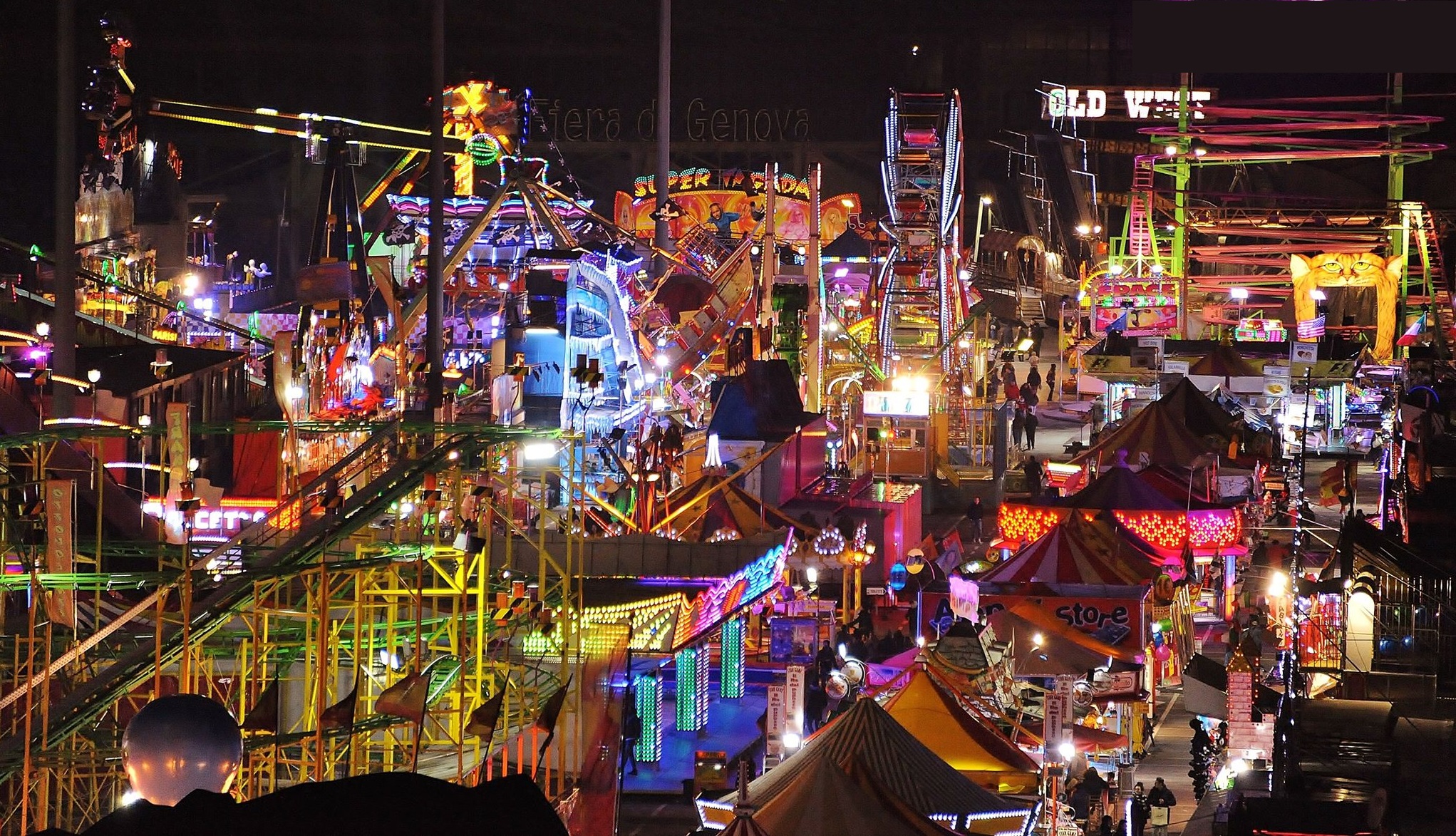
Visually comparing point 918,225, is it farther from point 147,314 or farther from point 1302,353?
point 147,314

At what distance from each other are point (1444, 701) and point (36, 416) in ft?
49.8

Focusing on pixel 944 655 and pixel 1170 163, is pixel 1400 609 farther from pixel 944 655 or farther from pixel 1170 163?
pixel 1170 163

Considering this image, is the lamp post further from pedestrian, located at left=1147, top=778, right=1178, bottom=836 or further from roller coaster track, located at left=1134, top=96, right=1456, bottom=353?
pedestrian, located at left=1147, top=778, right=1178, bottom=836

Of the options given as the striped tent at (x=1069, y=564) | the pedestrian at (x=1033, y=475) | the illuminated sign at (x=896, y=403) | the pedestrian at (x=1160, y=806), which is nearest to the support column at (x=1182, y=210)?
the pedestrian at (x=1033, y=475)

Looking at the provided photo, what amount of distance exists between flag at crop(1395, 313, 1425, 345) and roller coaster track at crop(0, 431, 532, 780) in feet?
95.6

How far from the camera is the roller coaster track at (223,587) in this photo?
33.7 feet

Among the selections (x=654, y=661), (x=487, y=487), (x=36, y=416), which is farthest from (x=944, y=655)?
(x=36, y=416)

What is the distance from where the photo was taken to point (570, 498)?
14.0m

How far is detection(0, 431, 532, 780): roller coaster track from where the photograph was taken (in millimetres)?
10281

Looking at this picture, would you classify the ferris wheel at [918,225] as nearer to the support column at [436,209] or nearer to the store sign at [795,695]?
the support column at [436,209]

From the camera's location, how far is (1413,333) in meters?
38.0

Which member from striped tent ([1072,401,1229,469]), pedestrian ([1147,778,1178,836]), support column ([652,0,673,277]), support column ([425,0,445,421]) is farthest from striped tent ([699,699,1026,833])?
support column ([652,0,673,277])

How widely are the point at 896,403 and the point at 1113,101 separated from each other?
72.7 ft

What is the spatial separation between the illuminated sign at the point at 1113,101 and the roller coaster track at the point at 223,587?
39.2 m
